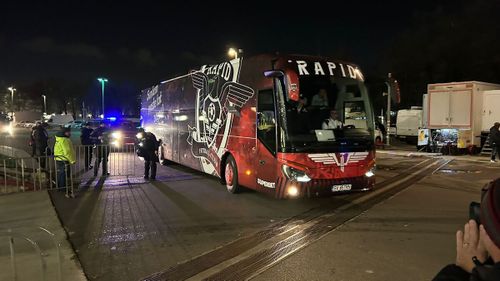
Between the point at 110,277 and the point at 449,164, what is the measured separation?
15528mm

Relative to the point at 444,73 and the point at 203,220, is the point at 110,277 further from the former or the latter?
the point at 444,73

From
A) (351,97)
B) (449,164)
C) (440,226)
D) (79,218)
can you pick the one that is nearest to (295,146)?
(351,97)

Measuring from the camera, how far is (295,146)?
339 inches

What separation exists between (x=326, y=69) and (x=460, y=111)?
14.5m

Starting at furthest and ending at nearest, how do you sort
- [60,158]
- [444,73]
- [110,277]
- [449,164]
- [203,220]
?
1. [444,73]
2. [449,164]
3. [60,158]
4. [203,220]
5. [110,277]

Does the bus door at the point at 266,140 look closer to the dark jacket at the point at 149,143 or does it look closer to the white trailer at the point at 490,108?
the dark jacket at the point at 149,143

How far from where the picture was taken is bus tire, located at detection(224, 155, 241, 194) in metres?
10.5

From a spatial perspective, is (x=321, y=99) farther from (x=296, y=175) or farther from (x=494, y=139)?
(x=494, y=139)

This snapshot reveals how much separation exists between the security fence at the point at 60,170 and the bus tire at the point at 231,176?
3578 millimetres

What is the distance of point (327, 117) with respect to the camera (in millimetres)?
9156

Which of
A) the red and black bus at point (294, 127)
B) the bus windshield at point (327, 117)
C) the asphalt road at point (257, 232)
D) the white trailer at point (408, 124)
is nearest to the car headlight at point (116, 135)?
the asphalt road at point (257, 232)

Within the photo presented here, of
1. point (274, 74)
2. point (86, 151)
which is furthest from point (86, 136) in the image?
point (274, 74)

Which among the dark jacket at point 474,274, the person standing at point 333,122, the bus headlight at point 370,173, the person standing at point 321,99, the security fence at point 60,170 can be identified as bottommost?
the security fence at point 60,170

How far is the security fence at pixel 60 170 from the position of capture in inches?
438
